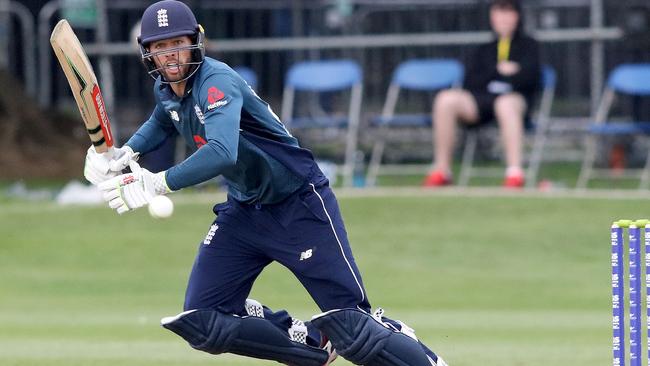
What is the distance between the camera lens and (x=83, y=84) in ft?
20.6

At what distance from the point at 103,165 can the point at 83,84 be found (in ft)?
1.15

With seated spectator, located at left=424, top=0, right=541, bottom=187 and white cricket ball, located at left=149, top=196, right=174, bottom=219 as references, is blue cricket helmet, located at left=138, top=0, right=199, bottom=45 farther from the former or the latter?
seated spectator, located at left=424, top=0, right=541, bottom=187

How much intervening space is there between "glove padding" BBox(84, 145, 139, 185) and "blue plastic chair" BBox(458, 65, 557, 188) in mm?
7164

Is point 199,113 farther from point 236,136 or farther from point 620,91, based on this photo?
point 620,91

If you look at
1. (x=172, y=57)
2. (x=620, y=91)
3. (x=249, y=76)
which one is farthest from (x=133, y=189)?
(x=620, y=91)

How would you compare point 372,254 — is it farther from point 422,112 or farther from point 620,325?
point 620,325

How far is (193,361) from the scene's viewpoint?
26.2ft

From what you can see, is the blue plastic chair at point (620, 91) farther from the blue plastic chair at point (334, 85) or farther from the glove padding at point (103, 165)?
the glove padding at point (103, 165)

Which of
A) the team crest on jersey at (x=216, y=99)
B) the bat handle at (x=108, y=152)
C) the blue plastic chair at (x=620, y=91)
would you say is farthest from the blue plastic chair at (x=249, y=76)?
the team crest on jersey at (x=216, y=99)

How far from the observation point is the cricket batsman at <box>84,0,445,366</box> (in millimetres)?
5882

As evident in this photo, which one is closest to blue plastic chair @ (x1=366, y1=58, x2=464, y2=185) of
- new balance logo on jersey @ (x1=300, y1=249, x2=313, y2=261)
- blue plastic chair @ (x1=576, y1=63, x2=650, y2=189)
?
blue plastic chair @ (x1=576, y1=63, x2=650, y2=189)

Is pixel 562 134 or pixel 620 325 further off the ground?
pixel 620 325

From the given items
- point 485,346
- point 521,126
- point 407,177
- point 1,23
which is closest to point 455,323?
point 485,346

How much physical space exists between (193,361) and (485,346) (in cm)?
162
